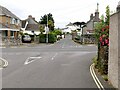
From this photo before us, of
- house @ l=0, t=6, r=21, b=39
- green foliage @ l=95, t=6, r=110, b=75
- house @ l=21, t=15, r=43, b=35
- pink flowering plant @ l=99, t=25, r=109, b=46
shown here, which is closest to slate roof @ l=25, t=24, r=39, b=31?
house @ l=21, t=15, r=43, b=35

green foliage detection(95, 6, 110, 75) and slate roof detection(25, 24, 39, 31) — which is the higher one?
slate roof detection(25, 24, 39, 31)

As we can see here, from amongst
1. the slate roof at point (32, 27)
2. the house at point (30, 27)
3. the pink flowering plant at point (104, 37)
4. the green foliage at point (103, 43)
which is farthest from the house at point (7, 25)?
the pink flowering plant at point (104, 37)

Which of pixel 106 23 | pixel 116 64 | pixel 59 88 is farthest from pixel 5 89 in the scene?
pixel 106 23

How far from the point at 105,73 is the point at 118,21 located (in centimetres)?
549

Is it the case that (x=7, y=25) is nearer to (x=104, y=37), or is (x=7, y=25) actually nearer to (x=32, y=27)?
(x=32, y=27)

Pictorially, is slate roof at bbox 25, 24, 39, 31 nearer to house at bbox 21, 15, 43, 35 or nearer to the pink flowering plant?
house at bbox 21, 15, 43, 35

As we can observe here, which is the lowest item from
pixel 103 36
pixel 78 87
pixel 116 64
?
pixel 78 87

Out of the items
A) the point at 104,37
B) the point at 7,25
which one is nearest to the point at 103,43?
the point at 104,37

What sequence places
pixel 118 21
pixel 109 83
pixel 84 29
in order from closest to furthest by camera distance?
pixel 118 21 < pixel 109 83 < pixel 84 29

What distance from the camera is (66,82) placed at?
14.7m

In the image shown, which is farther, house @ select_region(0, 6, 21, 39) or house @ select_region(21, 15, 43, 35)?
house @ select_region(21, 15, 43, 35)

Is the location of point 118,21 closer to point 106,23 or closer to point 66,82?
point 66,82

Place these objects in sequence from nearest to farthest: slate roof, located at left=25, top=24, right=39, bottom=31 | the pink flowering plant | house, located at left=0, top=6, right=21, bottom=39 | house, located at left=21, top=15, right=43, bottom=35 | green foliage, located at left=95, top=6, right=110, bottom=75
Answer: green foliage, located at left=95, top=6, right=110, bottom=75
the pink flowering plant
house, located at left=0, top=6, right=21, bottom=39
house, located at left=21, top=15, right=43, bottom=35
slate roof, located at left=25, top=24, right=39, bottom=31

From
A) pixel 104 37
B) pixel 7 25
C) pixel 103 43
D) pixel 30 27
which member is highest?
pixel 30 27
